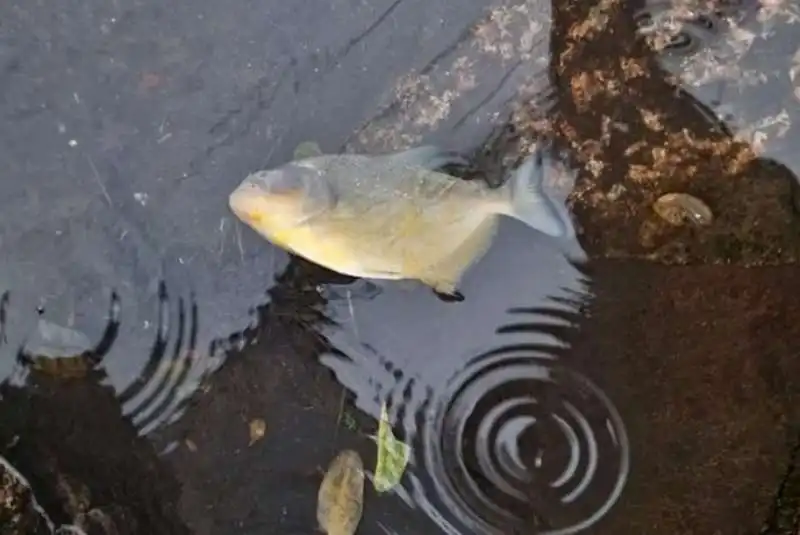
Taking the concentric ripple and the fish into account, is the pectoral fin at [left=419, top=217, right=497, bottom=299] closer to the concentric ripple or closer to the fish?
the concentric ripple

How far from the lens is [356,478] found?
3.13m

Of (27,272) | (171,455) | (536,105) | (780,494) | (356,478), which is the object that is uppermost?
(27,272)

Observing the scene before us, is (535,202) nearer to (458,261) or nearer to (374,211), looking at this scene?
(458,261)

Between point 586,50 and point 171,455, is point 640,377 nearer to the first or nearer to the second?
point 586,50

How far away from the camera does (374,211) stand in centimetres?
285

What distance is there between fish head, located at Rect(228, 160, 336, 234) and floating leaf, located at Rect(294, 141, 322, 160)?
26 centimetres

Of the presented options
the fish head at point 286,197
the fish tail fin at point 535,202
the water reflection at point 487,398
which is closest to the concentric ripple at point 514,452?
the water reflection at point 487,398

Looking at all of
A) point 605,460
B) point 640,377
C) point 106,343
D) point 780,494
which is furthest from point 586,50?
point 106,343

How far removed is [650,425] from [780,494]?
0.43 metres

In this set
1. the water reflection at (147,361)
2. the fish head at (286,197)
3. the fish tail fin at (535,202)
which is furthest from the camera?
the water reflection at (147,361)

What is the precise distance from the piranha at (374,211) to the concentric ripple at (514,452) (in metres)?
0.37

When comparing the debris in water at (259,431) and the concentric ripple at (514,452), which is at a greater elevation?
the debris in water at (259,431)

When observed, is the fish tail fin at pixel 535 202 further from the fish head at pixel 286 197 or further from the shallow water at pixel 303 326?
the fish head at pixel 286 197

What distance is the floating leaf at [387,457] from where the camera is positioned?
3.13 metres
